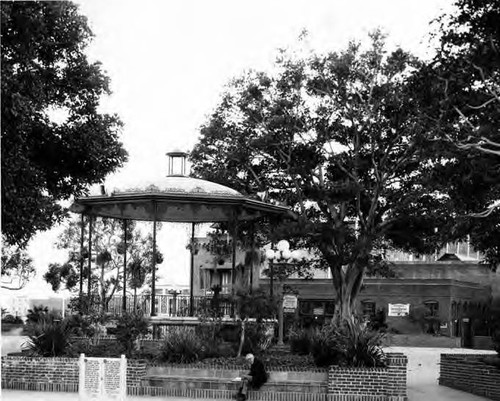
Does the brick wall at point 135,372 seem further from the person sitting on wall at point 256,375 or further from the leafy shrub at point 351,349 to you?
the leafy shrub at point 351,349

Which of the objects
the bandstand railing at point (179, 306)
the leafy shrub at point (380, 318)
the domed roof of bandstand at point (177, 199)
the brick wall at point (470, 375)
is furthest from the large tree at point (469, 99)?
the leafy shrub at point (380, 318)

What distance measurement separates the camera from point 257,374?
16.4 m

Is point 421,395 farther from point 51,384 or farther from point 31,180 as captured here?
point 31,180

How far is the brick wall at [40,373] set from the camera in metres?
17.7

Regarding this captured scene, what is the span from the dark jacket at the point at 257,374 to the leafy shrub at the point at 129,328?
3267 millimetres

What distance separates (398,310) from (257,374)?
3376cm

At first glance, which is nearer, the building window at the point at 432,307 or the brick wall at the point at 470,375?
the brick wall at the point at 470,375

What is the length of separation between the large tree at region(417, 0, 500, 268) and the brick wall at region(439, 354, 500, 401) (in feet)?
11.6

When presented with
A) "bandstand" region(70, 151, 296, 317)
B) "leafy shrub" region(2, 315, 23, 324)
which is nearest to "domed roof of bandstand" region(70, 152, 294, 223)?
"bandstand" region(70, 151, 296, 317)

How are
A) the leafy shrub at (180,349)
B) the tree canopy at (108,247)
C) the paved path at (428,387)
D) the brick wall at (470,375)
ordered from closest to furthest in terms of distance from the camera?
the leafy shrub at (180,349) < the paved path at (428,387) < the brick wall at (470,375) < the tree canopy at (108,247)

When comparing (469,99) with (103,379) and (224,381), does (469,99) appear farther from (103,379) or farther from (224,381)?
(103,379)

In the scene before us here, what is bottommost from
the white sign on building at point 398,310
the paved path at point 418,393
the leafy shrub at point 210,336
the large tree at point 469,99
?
the paved path at point 418,393

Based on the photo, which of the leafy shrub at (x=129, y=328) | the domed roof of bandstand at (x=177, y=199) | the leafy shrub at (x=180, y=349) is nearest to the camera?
the leafy shrub at (x=180, y=349)

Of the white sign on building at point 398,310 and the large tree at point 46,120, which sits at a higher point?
the large tree at point 46,120
